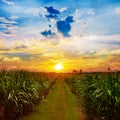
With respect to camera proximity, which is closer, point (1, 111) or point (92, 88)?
point (1, 111)

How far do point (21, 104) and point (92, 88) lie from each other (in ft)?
12.4

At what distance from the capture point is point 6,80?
16188 millimetres

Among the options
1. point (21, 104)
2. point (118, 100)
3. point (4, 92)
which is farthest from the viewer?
point (21, 104)

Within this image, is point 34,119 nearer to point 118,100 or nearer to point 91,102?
point 91,102

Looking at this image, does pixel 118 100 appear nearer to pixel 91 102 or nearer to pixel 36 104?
pixel 91 102

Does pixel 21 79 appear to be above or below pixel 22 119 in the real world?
above

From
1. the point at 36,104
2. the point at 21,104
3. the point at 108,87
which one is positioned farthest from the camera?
the point at 36,104

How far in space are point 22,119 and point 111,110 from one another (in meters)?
5.60

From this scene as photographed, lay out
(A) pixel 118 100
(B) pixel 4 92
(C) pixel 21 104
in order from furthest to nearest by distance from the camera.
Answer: (C) pixel 21 104
(B) pixel 4 92
(A) pixel 118 100

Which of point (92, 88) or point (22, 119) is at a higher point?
point (92, 88)

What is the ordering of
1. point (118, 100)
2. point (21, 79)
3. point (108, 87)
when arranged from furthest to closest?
point (21, 79) < point (108, 87) < point (118, 100)

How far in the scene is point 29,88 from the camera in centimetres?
1855

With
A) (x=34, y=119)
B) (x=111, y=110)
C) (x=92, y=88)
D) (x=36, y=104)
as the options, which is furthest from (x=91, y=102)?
(x=36, y=104)

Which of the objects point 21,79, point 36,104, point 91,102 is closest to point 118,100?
Answer: point 91,102
